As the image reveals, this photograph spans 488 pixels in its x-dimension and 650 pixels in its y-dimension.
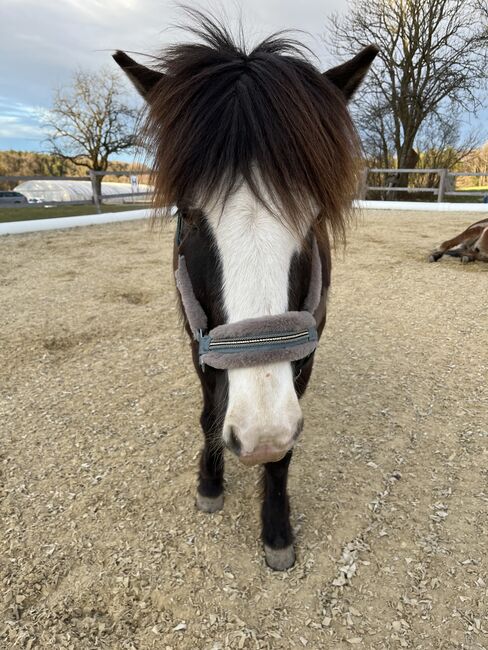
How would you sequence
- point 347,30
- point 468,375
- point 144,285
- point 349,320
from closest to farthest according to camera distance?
point 468,375 → point 349,320 → point 144,285 → point 347,30

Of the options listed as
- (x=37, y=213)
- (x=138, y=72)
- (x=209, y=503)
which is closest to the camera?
(x=138, y=72)

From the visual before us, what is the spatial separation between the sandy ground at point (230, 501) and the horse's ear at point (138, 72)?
1969 mm

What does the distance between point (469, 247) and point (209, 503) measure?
22.0 feet

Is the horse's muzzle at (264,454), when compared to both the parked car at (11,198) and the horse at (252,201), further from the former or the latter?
the parked car at (11,198)

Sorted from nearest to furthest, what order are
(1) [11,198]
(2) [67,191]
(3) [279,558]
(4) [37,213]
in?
(3) [279,558] → (4) [37,213] → (1) [11,198] → (2) [67,191]

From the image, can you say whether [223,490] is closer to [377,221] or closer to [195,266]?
[195,266]

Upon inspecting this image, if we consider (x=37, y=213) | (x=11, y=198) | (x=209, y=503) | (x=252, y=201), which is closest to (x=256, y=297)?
(x=252, y=201)

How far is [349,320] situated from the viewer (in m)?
4.43

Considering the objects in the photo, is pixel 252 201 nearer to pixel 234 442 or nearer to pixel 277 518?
pixel 234 442

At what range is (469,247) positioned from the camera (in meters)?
6.85

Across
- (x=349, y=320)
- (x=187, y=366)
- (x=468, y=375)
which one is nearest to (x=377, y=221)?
(x=349, y=320)

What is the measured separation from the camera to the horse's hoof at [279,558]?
5.74ft

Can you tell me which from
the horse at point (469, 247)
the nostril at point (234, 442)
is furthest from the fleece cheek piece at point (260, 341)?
the horse at point (469, 247)

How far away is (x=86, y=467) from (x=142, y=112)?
6.32 ft
